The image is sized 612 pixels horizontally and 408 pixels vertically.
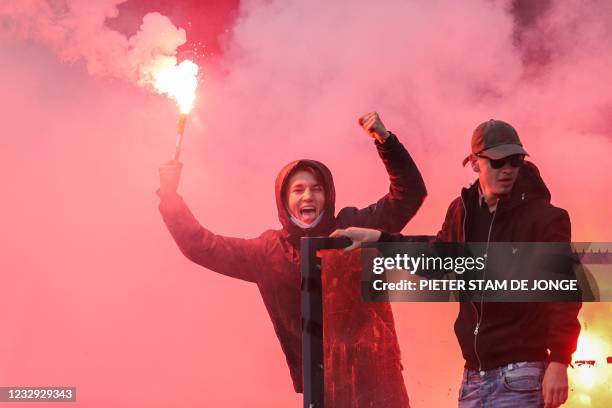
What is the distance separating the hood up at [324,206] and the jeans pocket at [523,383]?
5.47 feet

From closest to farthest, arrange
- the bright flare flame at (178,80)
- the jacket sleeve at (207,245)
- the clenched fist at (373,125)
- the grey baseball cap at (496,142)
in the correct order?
the grey baseball cap at (496,142)
the clenched fist at (373,125)
the jacket sleeve at (207,245)
the bright flare flame at (178,80)

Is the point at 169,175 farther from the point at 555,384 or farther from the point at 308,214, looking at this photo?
the point at 555,384

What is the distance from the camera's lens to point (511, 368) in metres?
1.96

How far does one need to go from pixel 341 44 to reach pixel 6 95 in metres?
2.09

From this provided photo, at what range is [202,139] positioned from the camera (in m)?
4.98

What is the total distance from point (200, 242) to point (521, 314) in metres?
1.99

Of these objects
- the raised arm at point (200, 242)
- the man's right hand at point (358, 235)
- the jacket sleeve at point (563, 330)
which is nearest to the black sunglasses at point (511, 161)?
the jacket sleeve at point (563, 330)

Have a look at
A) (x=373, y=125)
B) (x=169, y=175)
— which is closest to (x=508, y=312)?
(x=373, y=125)

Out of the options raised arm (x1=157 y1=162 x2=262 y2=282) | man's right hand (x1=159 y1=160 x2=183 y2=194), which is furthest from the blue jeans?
man's right hand (x1=159 y1=160 x2=183 y2=194)

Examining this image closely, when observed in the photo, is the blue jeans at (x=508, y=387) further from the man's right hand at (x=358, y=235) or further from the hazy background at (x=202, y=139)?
the hazy background at (x=202, y=139)

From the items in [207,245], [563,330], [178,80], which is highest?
→ [178,80]

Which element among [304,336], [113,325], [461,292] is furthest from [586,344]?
[113,325]

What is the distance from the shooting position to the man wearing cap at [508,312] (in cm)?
187

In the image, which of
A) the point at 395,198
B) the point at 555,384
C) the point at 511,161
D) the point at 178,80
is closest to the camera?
the point at 555,384
